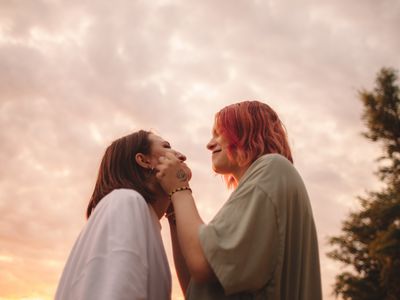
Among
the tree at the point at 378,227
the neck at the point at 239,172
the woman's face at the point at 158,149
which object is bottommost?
the neck at the point at 239,172

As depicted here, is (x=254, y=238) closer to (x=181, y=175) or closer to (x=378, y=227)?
(x=181, y=175)

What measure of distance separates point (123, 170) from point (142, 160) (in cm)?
17

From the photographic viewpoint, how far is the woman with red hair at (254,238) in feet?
7.40

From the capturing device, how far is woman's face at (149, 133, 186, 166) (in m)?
3.40

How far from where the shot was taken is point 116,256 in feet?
7.57

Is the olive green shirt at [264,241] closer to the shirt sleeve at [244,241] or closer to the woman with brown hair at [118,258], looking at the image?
the shirt sleeve at [244,241]

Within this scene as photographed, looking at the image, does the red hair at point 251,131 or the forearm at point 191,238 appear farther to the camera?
the red hair at point 251,131

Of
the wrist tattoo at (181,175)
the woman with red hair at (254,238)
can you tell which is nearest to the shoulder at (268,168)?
the woman with red hair at (254,238)

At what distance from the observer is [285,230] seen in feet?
7.93

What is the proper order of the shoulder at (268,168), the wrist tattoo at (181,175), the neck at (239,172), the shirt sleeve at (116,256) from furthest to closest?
1. the neck at (239,172)
2. the wrist tattoo at (181,175)
3. the shoulder at (268,168)
4. the shirt sleeve at (116,256)

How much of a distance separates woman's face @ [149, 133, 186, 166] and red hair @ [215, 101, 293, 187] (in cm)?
39

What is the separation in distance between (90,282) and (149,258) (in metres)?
0.36

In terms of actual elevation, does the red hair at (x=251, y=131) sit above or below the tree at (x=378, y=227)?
below

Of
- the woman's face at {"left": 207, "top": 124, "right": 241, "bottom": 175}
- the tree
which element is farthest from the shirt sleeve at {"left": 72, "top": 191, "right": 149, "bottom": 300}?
the tree
